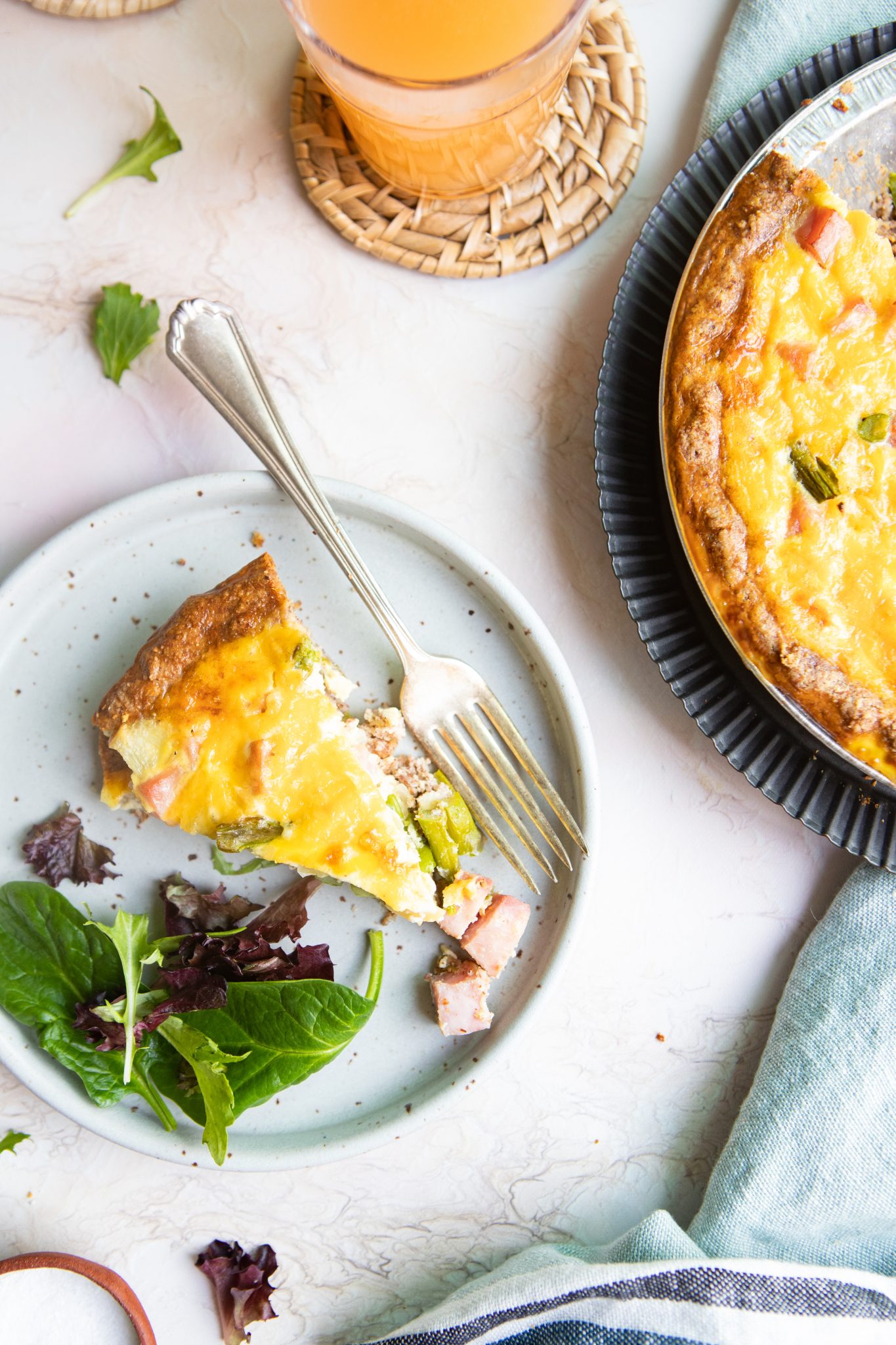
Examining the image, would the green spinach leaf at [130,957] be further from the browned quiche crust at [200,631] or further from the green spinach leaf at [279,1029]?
the browned quiche crust at [200,631]

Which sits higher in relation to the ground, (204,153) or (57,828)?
(204,153)

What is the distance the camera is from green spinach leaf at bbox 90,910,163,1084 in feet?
7.52

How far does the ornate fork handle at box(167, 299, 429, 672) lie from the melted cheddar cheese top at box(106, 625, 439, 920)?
26 cm

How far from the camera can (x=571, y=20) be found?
78.4 inches

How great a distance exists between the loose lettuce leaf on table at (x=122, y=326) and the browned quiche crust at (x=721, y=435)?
1.41 meters

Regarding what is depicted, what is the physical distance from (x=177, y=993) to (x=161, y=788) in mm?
550

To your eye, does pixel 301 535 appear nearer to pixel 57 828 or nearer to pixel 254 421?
pixel 254 421

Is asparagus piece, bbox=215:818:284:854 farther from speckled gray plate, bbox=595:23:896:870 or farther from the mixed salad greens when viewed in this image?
speckled gray plate, bbox=595:23:896:870

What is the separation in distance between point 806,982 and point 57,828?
6.67ft

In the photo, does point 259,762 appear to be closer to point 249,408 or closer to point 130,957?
point 130,957


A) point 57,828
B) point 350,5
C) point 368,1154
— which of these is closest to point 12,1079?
point 57,828

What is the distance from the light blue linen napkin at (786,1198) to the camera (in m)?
2.40

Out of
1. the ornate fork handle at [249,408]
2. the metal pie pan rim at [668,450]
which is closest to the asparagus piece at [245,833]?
the ornate fork handle at [249,408]

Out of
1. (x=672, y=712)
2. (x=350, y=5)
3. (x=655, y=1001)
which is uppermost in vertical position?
(x=350, y=5)
